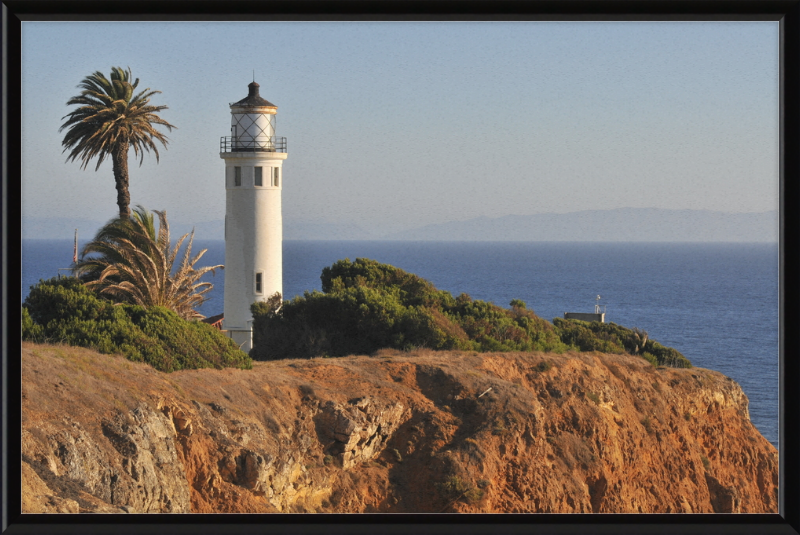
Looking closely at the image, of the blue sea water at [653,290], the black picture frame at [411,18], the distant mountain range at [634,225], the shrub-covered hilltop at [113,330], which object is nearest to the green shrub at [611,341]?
the blue sea water at [653,290]

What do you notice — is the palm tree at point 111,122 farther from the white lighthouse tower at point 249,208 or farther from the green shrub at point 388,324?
the green shrub at point 388,324

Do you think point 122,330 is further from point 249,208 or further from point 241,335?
point 249,208

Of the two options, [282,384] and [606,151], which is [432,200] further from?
[282,384]

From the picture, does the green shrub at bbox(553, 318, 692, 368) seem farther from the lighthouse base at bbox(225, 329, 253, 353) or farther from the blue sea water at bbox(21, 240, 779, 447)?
the lighthouse base at bbox(225, 329, 253, 353)

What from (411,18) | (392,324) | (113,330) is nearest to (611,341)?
(392,324)
